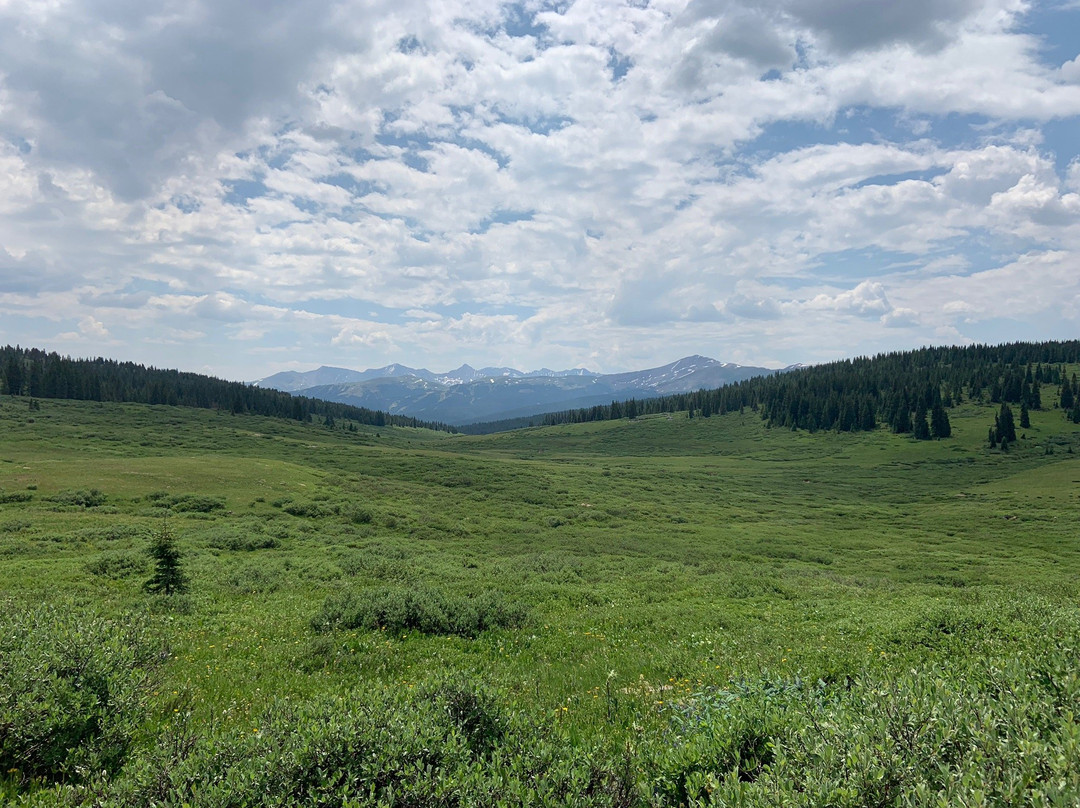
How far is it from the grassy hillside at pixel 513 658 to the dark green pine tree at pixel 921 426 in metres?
110

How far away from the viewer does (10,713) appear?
6.03m

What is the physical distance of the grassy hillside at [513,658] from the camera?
4.77 metres

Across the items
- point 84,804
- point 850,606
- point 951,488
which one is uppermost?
point 84,804

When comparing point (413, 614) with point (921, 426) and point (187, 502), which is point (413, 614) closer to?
point (187, 502)

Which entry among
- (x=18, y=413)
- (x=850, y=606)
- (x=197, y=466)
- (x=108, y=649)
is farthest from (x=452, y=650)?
(x=18, y=413)

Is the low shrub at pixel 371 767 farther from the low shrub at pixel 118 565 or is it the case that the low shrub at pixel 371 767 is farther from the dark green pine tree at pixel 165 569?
the low shrub at pixel 118 565

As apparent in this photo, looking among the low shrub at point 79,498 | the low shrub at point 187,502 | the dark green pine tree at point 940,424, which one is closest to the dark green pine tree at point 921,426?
the dark green pine tree at point 940,424

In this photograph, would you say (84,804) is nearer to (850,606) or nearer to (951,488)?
(850,606)

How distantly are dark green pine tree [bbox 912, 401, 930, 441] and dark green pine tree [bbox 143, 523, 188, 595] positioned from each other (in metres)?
170

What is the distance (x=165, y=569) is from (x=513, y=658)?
14.8 m

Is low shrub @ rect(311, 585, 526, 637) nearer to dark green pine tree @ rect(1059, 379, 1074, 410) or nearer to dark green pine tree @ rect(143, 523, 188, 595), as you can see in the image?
dark green pine tree @ rect(143, 523, 188, 595)

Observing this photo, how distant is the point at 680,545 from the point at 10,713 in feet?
123

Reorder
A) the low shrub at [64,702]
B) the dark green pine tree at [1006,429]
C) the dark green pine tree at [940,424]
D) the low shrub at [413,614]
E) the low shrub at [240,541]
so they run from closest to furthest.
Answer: the low shrub at [64,702]
the low shrub at [413,614]
the low shrub at [240,541]
the dark green pine tree at [1006,429]
the dark green pine tree at [940,424]

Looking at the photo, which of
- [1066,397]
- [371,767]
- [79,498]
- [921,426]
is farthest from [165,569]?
[1066,397]
